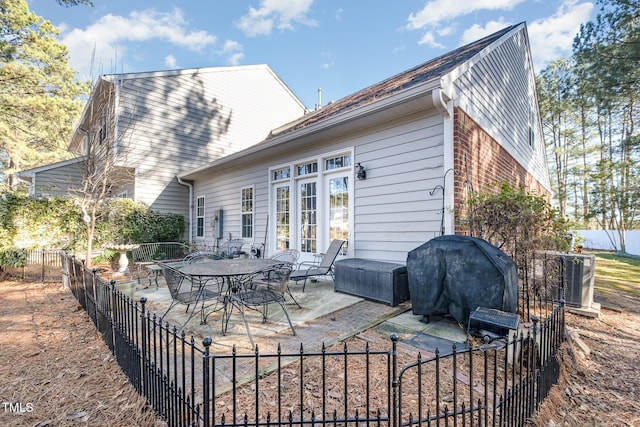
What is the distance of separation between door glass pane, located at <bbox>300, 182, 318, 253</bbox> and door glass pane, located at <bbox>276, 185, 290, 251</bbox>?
555mm

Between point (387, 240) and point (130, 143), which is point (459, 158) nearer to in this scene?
point (387, 240)

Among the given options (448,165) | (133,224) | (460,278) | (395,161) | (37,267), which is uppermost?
(395,161)

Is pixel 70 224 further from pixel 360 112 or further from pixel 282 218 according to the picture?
pixel 360 112

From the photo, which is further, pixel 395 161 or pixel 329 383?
pixel 395 161

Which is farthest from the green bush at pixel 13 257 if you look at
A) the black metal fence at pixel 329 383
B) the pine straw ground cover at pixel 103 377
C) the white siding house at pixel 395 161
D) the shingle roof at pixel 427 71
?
the shingle roof at pixel 427 71

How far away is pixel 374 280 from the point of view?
14.5ft

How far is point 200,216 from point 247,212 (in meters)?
3.23

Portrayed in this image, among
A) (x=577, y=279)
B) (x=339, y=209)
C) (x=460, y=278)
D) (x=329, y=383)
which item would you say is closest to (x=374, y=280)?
(x=460, y=278)

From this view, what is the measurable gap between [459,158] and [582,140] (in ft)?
69.3

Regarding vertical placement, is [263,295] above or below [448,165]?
below

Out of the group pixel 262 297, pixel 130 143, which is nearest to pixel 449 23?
pixel 262 297

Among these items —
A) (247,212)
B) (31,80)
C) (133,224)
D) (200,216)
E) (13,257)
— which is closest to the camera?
(13,257)

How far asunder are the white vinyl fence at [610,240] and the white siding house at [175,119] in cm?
1807

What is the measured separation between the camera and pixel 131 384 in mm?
2555
